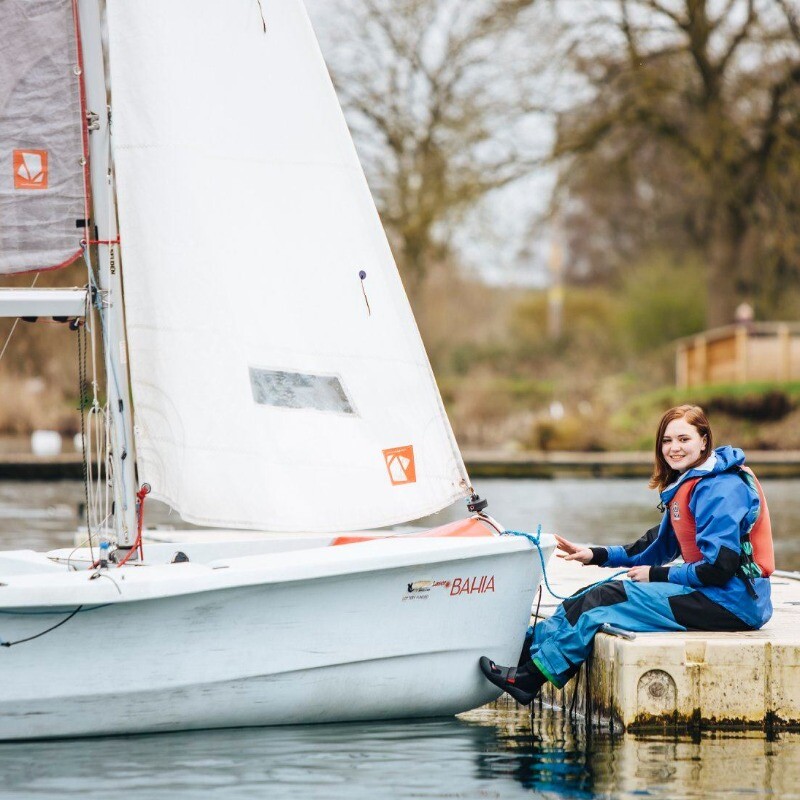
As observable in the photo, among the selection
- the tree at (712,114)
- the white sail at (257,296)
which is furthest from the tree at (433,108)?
the white sail at (257,296)

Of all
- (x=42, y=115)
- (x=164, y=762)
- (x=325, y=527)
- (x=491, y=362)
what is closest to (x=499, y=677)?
(x=325, y=527)

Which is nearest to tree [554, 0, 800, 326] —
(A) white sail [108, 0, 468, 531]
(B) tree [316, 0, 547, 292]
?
(B) tree [316, 0, 547, 292]

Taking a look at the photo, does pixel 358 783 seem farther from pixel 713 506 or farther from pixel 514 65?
pixel 514 65

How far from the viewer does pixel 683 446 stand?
262 inches

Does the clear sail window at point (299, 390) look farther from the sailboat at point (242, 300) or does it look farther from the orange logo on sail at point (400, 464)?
the orange logo on sail at point (400, 464)

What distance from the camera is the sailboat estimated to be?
22.4ft

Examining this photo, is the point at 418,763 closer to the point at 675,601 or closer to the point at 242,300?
the point at 675,601

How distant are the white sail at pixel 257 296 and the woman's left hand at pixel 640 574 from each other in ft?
2.90

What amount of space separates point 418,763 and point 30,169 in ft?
10.5

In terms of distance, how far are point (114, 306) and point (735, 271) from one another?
22956mm

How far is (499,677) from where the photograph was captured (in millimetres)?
6746

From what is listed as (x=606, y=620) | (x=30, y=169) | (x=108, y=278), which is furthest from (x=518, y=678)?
(x=30, y=169)

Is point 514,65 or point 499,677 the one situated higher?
point 514,65

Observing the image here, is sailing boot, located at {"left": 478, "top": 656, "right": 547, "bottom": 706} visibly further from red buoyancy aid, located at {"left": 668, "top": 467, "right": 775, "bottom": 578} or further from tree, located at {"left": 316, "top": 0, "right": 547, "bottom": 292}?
tree, located at {"left": 316, "top": 0, "right": 547, "bottom": 292}
